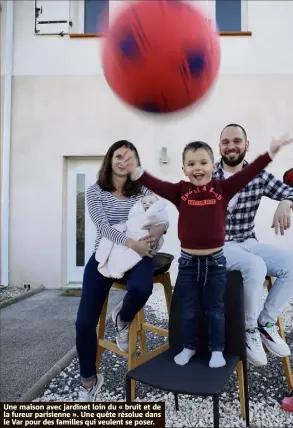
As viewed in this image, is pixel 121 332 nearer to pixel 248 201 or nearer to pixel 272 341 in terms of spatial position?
pixel 272 341

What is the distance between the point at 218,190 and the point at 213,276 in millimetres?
367

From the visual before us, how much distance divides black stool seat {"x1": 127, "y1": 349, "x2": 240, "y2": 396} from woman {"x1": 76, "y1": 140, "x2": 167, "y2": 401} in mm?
314

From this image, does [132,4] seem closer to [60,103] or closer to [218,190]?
[218,190]

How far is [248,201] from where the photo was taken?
1.92 metres

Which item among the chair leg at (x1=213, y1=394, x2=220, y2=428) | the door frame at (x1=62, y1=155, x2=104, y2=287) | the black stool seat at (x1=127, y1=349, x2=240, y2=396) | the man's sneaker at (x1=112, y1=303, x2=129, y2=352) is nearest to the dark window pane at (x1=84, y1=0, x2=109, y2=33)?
the door frame at (x1=62, y1=155, x2=104, y2=287)

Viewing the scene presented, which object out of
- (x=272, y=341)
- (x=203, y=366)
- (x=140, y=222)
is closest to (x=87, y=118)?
(x=140, y=222)

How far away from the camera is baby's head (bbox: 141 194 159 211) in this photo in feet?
6.21

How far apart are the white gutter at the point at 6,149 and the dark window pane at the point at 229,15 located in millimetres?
2688

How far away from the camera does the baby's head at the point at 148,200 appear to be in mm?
1892

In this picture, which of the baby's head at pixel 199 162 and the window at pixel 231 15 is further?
the window at pixel 231 15

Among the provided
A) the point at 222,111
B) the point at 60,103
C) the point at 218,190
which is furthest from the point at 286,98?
the point at 218,190

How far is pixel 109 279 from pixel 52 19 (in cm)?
420

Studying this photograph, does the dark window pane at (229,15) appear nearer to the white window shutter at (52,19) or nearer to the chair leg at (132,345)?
the white window shutter at (52,19)

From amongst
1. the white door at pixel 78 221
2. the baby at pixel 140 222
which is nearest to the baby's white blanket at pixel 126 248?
the baby at pixel 140 222
